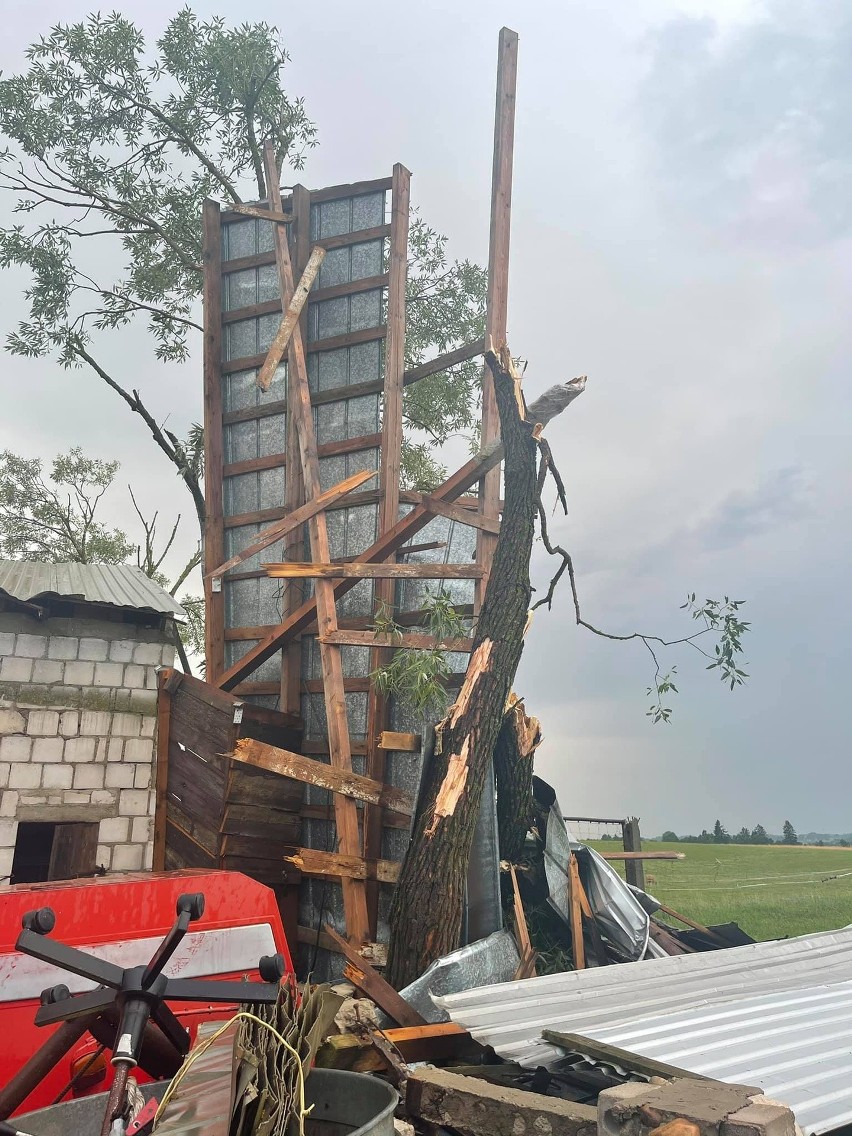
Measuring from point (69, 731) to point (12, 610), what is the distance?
1.44m

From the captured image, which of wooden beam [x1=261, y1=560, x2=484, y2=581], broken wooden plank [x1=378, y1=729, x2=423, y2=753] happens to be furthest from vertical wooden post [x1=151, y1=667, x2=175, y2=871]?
broken wooden plank [x1=378, y1=729, x2=423, y2=753]

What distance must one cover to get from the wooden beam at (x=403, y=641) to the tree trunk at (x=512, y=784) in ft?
Result: 2.50

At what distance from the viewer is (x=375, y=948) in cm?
772

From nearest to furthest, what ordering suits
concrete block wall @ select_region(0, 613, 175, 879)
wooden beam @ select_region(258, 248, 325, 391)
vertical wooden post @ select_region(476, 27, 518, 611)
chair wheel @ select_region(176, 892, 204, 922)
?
1. chair wheel @ select_region(176, 892, 204, 922)
2. vertical wooden post @ select_region(476, 27, 518, 611)
3. wooden beam @ select_region(258, 248, 325, 391)
4. concrete block wall @ select_region(0, 613, 175, 879)

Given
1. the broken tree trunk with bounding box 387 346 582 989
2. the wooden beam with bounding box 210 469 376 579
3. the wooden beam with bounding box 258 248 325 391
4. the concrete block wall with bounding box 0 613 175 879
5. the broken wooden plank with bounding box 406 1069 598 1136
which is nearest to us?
the broken wooden plank with bounding box 406 1069 598 1136

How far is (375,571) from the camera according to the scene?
8531 mm

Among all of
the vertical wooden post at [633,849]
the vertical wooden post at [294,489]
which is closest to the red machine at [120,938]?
the vertical wooden post at [294,489]

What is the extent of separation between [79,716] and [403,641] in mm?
4149

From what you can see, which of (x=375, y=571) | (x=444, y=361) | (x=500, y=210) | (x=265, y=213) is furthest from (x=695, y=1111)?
(x=265, y=213)

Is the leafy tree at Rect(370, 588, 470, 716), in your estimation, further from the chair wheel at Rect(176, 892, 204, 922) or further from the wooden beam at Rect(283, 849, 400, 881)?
the chair wheel at Rect(176, 892, 204, 922)

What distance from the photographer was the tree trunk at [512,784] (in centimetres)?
822

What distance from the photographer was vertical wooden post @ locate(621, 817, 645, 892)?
11062 mm

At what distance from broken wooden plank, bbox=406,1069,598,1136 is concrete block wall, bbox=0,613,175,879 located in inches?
271

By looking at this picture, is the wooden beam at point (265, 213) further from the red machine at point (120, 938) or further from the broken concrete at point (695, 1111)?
the broken concrete at point (695, 1111)
